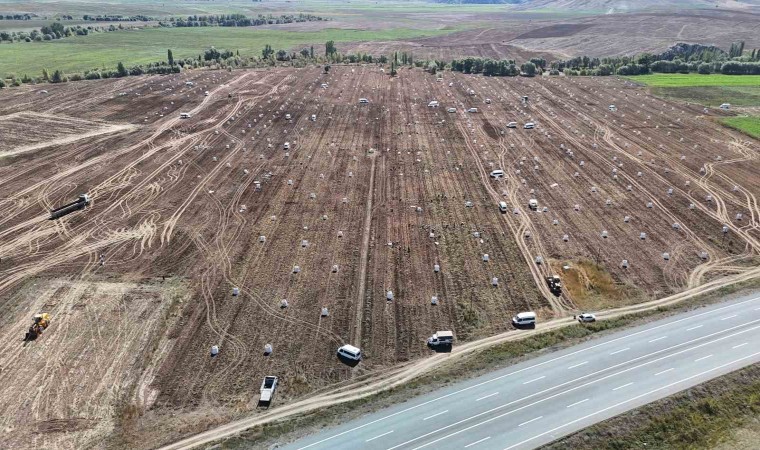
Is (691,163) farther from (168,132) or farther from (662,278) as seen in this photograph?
(168,132)

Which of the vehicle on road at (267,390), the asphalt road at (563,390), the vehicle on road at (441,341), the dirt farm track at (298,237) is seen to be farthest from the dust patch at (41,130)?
the asphalt road at (563,390)

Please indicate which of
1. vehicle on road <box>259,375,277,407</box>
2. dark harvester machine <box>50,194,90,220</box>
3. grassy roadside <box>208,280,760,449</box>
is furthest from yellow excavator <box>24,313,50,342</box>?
dark harvester machine <box>50,194,90,220</box>

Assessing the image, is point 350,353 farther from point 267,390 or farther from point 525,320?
point 525,320

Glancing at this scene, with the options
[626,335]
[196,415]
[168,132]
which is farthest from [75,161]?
[626,335]

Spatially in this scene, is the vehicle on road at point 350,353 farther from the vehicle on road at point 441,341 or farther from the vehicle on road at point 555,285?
the vehicle on road at point 555,285

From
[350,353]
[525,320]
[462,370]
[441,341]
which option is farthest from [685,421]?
[350,353]

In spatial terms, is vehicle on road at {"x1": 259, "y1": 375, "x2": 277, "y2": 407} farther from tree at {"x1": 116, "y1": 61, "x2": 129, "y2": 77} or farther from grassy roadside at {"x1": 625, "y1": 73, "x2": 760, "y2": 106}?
tree at {"x1": 116, "y1": 61, "x2": 129, "y2": 77}

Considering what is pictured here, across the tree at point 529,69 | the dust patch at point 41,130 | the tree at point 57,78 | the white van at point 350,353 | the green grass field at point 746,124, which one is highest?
the tree at point 529,69

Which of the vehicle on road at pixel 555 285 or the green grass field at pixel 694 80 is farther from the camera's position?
the green grass field at pixel 694 80
